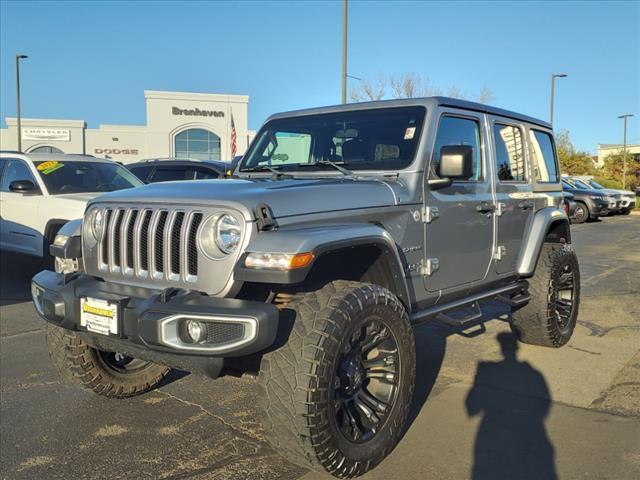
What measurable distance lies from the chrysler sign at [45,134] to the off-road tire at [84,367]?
49.1 m

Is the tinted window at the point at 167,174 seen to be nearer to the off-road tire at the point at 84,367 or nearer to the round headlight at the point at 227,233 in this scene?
the off-road tire at the point at 84,367

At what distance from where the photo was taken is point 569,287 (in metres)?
5.61

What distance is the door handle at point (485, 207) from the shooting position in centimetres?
429

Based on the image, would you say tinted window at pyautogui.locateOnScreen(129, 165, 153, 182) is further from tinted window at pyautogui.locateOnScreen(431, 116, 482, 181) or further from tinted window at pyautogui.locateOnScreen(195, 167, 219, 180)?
tinted window at pyautogui.locateOnScreen(431, 116, 482, 181)

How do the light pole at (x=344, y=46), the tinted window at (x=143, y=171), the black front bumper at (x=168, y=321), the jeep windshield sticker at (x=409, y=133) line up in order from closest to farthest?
the black front bumper at (x=168, y=321)
the jeep windshield sticker at (x=409, y=133)
the tinted window at (x=143, y=171)
the light pole at (x=344, y=46)

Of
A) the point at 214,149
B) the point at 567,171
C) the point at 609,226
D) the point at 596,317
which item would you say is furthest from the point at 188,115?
the point at 596,317

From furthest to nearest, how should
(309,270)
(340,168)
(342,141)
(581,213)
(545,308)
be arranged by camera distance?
1. (581,213)
2. (545,308)
3. (342,141)
4. (340,168)
5. (309,270)

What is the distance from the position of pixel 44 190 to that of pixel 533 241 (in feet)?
21.5

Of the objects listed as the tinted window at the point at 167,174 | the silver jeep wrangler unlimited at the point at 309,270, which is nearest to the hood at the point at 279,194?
the silver jeep wrangler unlimited at the point at 309,270

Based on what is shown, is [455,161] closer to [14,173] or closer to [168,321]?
[168,321]

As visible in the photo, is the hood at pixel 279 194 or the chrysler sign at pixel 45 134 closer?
the hood at pixel 279 194

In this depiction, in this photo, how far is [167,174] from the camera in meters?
11.2

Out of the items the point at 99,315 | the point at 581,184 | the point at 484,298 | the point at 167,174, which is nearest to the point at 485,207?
the point at 484,298

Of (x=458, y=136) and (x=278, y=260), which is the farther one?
(x=458, y=136)
